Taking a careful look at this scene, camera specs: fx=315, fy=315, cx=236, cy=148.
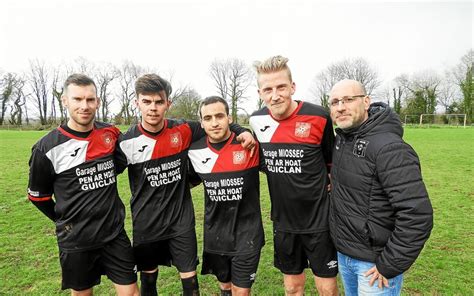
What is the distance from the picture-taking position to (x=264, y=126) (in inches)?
130

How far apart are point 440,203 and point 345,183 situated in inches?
263

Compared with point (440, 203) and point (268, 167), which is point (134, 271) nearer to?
point (268, 167)

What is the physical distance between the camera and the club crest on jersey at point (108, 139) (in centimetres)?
320

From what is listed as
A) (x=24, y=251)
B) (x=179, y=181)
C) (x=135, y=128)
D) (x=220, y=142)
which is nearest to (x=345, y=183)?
(x=220, y=142)

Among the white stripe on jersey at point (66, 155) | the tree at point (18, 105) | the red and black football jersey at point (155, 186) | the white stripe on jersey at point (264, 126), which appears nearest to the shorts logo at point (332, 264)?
the white stripe on jersey at point (264, 126)

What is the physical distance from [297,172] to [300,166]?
7 centimetres

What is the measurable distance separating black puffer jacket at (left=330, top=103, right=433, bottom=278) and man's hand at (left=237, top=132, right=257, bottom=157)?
0.87 metres

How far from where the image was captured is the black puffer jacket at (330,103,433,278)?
2.10 metres

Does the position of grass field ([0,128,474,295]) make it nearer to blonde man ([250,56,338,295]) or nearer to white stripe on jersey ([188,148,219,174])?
blonde man ([250,56,338,295])

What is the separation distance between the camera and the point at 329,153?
3201 millimetres

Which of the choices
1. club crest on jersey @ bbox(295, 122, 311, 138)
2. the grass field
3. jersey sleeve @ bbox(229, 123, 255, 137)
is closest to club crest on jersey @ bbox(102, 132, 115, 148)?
jersey sleeve @ bbox(229, 123, 255, 137)

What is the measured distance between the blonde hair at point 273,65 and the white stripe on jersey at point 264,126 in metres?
0.46

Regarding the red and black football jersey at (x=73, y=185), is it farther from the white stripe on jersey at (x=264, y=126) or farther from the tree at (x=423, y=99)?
the tree at (x=423, y=99)

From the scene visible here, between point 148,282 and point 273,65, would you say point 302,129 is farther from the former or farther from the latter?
point 148,282
